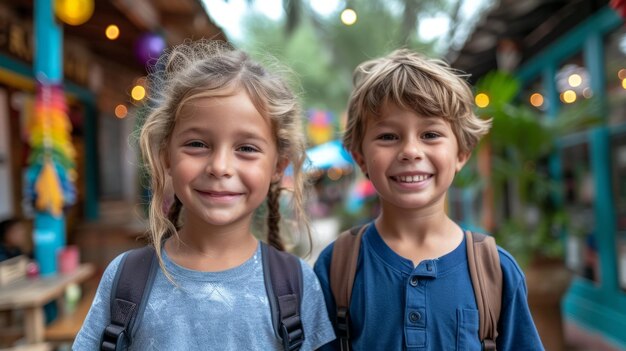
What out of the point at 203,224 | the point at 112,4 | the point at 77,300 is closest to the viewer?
the point at 203,224

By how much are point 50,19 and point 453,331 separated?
360cm

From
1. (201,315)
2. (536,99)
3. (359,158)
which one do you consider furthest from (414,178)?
(536,99)

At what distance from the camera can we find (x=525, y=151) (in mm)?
4352

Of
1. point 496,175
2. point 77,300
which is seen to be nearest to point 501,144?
point 496,175

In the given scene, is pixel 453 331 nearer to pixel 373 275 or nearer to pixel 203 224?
pixel 373 275

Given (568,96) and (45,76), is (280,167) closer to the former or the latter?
(45,76)

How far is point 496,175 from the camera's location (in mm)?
4578

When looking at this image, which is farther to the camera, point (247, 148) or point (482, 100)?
point (482, 100)

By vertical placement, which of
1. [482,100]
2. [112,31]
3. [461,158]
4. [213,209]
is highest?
[112,31]

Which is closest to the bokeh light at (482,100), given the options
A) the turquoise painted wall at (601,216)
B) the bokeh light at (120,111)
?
the turquoise painted wall at (601,216)

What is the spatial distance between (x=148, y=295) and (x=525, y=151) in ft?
12.5

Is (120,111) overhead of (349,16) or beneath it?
overhead

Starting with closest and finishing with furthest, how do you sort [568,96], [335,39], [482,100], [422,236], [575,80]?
[422,236]
[482,100]
[575,80]
[568,96]
[335,39]

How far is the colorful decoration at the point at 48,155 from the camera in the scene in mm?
3514
